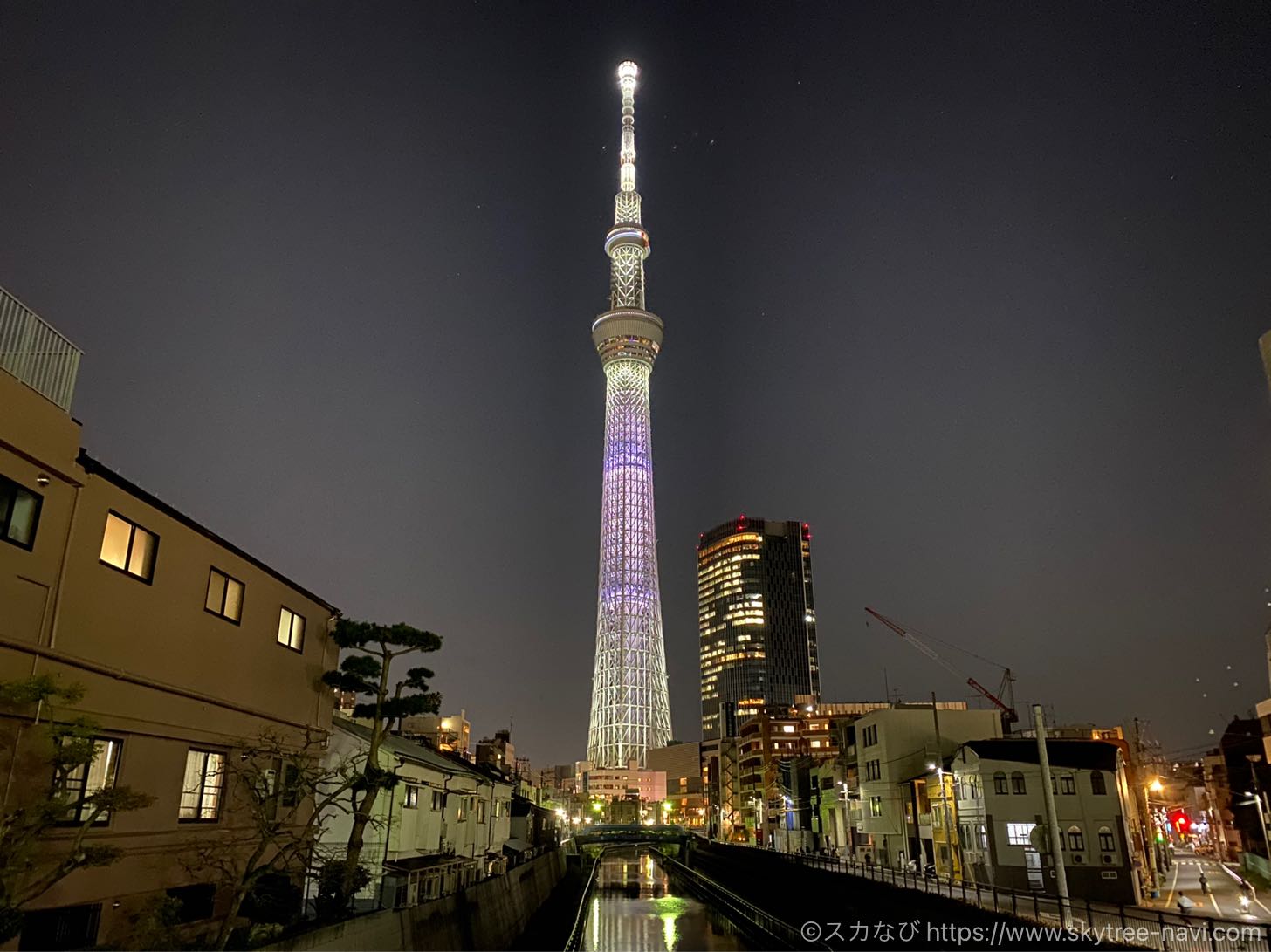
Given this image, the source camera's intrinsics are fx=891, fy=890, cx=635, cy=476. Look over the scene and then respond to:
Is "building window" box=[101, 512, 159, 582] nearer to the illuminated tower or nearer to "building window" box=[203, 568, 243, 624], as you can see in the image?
"building window" box=[203, 568, 243, 624]

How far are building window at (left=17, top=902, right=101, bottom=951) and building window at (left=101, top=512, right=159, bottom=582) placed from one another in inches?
188

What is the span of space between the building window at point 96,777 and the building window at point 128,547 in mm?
2612

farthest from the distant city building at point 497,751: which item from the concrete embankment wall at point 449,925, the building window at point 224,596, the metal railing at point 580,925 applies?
the building window at point 224,596

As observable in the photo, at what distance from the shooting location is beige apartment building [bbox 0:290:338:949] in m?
11.6

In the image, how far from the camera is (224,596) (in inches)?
667

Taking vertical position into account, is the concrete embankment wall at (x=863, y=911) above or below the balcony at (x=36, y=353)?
below

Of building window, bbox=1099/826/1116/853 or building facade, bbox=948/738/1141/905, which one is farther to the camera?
building window, bbox=1099/826/1116/853

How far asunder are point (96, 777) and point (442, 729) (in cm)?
6406

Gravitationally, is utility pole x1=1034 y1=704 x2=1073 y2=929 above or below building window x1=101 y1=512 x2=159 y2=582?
below

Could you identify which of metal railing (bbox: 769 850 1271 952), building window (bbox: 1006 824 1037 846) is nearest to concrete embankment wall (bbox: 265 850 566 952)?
metal railing (bbox: 769 850 1271 952)

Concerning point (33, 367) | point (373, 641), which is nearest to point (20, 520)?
point (33, 367)

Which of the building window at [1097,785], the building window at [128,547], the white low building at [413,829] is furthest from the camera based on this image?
the building window at [1097,785]

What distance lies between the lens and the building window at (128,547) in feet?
44.5

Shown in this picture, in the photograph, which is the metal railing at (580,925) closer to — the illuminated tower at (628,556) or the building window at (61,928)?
the building window at (61,928)
